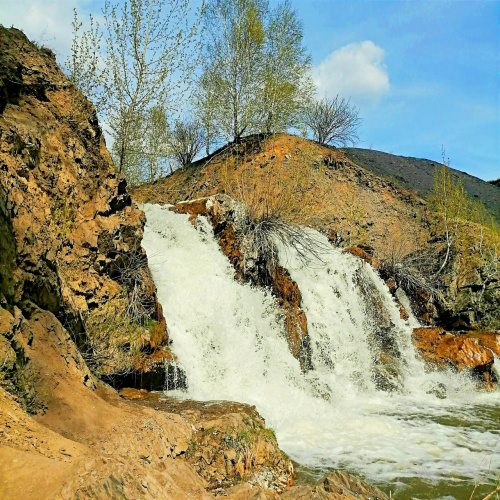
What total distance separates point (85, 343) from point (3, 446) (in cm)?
366

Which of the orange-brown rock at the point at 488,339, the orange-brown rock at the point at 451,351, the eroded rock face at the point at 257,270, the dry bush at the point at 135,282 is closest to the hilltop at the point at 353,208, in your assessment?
the eroded rock face at the point at 257,270

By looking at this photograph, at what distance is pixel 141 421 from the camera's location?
4.30 metres

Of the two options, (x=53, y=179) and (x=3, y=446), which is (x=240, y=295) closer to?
(x=53, y=179)

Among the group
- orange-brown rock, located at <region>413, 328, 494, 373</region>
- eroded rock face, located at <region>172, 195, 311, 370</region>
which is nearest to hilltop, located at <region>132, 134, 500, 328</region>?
eroded rock face, located at <region>172, 195, 311, 370</region>

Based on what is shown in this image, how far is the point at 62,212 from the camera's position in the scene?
612 centimetres

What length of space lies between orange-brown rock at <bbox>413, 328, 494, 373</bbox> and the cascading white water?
316 mm

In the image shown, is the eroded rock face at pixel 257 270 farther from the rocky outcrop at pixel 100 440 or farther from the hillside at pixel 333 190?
the hillside at pixel 333 190

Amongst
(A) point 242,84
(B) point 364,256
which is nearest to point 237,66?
(A) point 242,84

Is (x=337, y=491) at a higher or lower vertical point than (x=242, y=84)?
lower

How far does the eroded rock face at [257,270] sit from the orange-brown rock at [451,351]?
3.74 meters

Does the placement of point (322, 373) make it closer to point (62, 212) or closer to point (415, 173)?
point (62, 212)

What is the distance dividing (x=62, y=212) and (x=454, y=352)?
10181 millimetres

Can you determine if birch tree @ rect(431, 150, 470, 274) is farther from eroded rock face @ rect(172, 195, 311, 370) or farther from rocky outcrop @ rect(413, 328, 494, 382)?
eroded rock face @ rect(172, 195, 311, 370)

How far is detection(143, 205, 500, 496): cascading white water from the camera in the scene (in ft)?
20.5
